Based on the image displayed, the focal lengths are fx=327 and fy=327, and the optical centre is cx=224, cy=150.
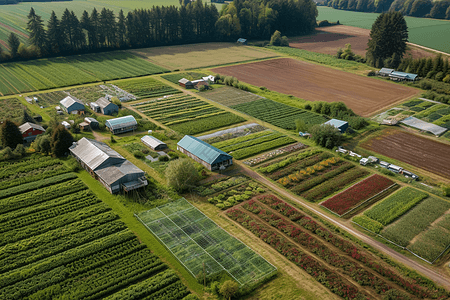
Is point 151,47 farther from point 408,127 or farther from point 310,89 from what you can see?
point 408,127

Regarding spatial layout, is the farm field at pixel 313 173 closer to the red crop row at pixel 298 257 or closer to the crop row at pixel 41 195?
the red crop row at pixel 298 257

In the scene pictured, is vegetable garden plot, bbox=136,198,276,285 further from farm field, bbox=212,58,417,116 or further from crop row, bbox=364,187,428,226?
farm field, bbox=212,58,417,116

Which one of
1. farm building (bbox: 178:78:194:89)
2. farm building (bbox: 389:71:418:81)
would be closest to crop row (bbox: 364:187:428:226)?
farm building (bbox: 389:71:418:81)

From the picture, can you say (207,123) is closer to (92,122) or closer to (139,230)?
(92,122)

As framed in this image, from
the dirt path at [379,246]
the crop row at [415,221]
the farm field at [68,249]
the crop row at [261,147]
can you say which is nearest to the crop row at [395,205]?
the crop row at [415,221]

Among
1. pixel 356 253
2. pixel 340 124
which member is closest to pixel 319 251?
pixel 356 253

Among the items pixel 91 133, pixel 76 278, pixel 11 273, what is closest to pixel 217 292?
pixel 76 278
